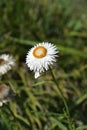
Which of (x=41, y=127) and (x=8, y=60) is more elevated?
(x=8, y=60)

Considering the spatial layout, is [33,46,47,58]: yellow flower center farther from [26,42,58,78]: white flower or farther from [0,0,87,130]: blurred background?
[0,0,87,130]: blurred background

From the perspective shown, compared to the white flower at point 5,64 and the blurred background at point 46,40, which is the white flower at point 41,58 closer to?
the white flower at point 5,64

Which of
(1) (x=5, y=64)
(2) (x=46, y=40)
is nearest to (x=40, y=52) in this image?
(1) (x=5, y=64)

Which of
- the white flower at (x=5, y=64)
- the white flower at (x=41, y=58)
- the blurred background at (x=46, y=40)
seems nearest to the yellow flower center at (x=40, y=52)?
the white flower at (x=41, y=58)

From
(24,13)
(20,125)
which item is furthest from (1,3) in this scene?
(20,125)

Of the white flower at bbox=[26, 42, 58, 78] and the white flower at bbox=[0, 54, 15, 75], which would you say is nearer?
the white flower at bbox=[26, 42, 58, 78]

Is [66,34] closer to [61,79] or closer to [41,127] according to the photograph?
[61,79]

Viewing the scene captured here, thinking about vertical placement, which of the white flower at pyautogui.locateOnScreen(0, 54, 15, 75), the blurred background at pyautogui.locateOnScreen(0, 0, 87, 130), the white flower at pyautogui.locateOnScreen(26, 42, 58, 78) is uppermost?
the blurred background at pyautogui.locateOnScreen(0, 0, 87, 130)

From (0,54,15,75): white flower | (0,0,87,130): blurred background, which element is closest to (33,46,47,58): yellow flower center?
(0,54,15,75): white flower
